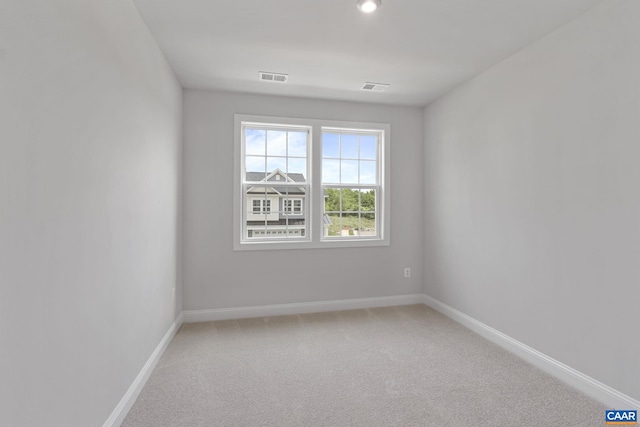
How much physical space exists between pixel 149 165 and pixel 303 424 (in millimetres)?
2053

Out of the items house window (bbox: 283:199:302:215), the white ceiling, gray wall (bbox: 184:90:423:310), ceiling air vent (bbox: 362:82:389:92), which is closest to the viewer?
the white ceiling

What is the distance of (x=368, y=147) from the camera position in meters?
4.16

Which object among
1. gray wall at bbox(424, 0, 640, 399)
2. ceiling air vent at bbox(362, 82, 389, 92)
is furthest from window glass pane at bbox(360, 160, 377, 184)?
gray wall at bbox(424, 0, 640, 399)

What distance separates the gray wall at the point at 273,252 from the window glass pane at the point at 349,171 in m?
0.47

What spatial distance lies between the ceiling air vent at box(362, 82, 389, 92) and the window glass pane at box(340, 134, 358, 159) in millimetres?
689

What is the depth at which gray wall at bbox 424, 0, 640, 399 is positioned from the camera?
6.45 feet

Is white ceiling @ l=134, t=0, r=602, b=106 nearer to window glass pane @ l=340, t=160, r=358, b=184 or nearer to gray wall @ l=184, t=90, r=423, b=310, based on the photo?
gray wall @ l=184, t=90, r=423, b=310

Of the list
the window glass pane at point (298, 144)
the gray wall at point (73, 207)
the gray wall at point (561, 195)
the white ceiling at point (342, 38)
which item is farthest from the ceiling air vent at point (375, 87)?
the gray wall at point (73, 207)

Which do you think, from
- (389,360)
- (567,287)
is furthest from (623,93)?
(389,360)

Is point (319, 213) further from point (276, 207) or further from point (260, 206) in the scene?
point (260, 206)

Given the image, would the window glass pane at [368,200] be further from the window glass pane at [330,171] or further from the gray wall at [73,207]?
the gray wall at [73,207]

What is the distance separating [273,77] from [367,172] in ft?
5.41

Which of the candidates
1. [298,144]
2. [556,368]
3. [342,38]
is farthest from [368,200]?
[556,368]

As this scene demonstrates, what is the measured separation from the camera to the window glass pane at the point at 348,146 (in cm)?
407
